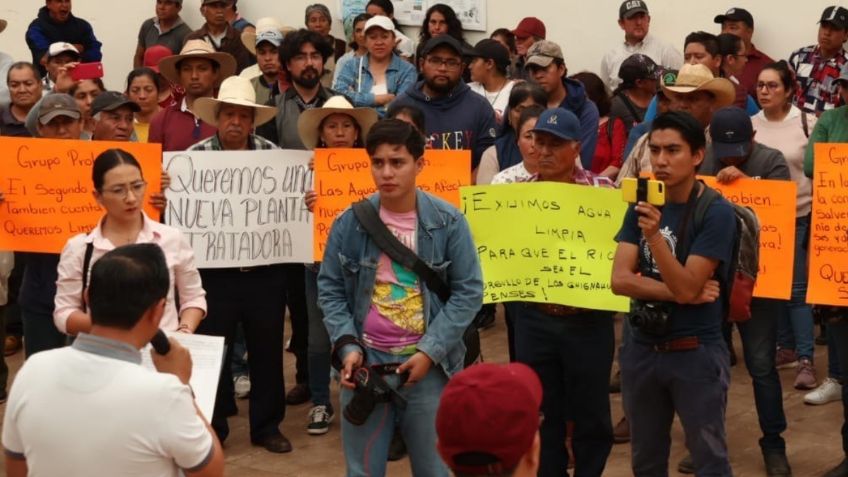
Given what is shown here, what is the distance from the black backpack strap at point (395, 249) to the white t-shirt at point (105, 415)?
78.8 inches

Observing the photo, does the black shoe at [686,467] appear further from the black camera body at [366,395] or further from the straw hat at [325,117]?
the straw hat at [325,117]

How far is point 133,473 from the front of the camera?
4238 mm

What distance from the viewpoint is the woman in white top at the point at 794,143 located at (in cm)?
935

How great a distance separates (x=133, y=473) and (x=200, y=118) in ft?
15.9

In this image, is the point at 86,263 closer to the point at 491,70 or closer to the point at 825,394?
the point at 825,394

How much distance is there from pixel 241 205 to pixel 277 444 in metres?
1.49

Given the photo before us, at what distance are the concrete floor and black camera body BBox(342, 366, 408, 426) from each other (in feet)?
7.55

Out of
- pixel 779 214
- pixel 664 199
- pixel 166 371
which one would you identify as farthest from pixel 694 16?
pixel 166 371

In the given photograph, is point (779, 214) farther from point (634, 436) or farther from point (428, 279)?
point (428, 279)

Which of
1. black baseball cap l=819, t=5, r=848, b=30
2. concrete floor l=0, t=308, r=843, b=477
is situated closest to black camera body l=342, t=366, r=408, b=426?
concrete floor l=0, t=308, r=843, b=477

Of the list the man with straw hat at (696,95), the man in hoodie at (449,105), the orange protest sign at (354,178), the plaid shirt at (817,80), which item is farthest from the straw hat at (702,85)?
the plaid shirt at (817,80)

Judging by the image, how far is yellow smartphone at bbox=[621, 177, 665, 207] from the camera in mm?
6141

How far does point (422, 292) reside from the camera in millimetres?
6238

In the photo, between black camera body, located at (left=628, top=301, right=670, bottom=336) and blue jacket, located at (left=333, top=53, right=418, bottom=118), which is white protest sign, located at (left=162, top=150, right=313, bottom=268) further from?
blue jacket, located at (left=333, top=53, right=418, bottom=118)
